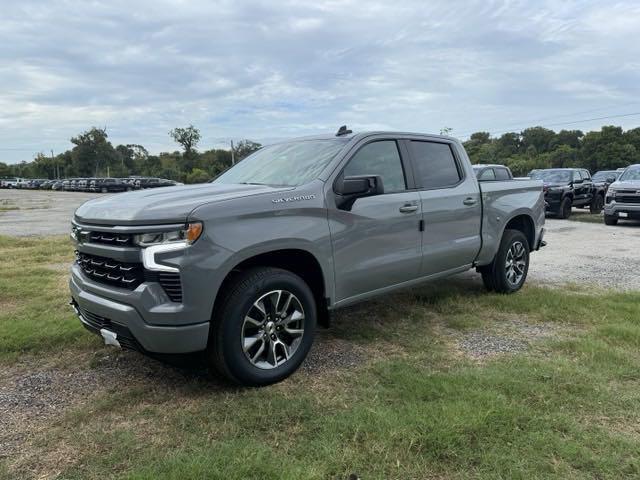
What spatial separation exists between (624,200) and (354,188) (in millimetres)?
13170

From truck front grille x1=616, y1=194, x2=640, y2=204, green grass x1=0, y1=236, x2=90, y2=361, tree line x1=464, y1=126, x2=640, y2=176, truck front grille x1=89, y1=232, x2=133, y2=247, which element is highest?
tree line x1=464, y1=126, x2=640, y2=176

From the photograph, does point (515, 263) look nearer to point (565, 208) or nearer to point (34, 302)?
point (34, 302)

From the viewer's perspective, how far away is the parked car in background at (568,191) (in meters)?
16.9

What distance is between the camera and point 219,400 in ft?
11.3

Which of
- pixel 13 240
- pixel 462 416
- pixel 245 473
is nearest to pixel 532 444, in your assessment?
pixel 462 416

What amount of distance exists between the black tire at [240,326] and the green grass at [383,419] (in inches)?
4.8

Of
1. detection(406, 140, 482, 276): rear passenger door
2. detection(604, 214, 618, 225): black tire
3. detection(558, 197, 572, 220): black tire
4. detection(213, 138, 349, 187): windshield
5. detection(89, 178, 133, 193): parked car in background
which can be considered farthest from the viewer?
detection(89, 178, 133, 193): parked car in background

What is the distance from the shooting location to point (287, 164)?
4590 millimetres

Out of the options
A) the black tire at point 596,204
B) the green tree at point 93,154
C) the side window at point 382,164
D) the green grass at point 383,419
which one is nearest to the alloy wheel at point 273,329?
the green grass at point 383,419

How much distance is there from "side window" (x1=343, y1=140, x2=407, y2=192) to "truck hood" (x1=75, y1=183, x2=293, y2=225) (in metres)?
0.77

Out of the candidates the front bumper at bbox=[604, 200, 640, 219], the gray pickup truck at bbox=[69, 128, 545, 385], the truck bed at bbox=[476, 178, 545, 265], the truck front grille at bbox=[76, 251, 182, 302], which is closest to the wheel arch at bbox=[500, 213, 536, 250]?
the truck bed at bbox=[476, 178, 545, 265]

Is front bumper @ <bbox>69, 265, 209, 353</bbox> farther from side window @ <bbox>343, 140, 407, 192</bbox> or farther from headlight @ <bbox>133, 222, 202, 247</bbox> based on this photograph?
side window @ <bbox>343, 140, 407, 192</bbox>

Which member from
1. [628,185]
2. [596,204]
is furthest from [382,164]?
[596,204]

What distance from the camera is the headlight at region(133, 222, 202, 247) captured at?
3.20 metres
